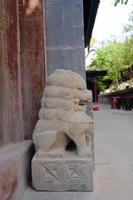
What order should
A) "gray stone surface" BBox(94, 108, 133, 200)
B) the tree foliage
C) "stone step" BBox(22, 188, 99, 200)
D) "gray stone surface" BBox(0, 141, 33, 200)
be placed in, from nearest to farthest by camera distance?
"gray stone surface" BBox(0, 141, 33, 200) → "stone step" BBox(22, 188, 99, 200) → "gray stone surface" BBox(94, 108, 133, 200) → the tree foliage

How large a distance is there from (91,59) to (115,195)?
3309 centimetres

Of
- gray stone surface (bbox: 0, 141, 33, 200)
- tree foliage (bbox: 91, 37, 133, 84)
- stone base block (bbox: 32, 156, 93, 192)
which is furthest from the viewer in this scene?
tree foliage (bbox: 91, 37, 133, 84)

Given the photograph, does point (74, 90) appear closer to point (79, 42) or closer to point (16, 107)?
point (16, 107)

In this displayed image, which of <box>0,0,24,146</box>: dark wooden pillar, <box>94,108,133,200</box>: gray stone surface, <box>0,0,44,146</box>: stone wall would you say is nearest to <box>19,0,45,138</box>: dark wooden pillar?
<box>0,0,44,146</box>: stone wall

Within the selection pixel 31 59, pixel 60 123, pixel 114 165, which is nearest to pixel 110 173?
pixel 114 165

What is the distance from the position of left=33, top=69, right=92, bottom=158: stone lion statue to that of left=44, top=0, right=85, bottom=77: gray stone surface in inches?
26.5

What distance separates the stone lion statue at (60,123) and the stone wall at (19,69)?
1.02 feet

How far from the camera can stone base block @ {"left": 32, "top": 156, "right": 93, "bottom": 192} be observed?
9.81 feet

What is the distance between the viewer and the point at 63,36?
3.83 meters

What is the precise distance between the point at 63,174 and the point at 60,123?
0.44 metres

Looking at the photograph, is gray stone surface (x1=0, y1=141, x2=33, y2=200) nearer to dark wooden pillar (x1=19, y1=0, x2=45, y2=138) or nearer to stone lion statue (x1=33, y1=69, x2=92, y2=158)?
stone lion statue (x1=33, y1=69, x2=92, y2=158)

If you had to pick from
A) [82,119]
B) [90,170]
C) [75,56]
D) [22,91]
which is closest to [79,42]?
[75,56]

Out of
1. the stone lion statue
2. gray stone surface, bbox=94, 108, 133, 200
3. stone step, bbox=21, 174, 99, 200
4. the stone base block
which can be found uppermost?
the stone lion statue

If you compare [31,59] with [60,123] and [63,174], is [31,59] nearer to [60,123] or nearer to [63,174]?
[60,123]
